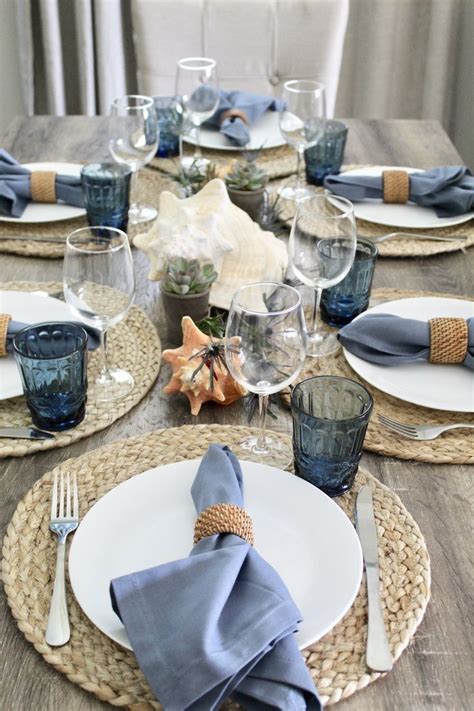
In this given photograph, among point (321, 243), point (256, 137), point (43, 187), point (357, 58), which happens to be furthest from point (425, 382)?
point (357, 58)

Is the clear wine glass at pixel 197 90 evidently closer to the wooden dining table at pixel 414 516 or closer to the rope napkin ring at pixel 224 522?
the wooden dining table at pixel 414 516

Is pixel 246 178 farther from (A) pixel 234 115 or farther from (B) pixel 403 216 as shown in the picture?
(A) pixel 234 115

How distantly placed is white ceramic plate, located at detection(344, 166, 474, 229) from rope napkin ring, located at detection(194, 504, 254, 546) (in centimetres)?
84

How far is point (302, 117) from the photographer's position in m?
1.59

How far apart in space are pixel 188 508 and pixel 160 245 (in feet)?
1.56

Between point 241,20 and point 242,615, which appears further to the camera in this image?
point 241,20

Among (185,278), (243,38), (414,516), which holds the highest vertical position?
(243,38)

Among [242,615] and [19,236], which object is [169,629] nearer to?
[242,615]

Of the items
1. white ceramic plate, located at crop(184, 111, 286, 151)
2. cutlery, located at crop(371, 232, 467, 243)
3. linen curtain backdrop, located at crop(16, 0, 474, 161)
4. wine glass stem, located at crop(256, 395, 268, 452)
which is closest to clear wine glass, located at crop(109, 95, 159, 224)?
white ceramic plate, located at crop(184, 111, 286, 151)

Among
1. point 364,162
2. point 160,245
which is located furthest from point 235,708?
point 364,162

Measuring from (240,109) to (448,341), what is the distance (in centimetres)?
98

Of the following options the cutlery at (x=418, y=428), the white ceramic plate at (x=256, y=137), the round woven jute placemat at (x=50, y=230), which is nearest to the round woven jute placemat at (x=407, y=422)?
the cutlery at (x=418, y=428)

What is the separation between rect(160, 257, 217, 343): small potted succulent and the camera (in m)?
1.15

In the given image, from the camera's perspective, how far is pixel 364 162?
72.2 inches
